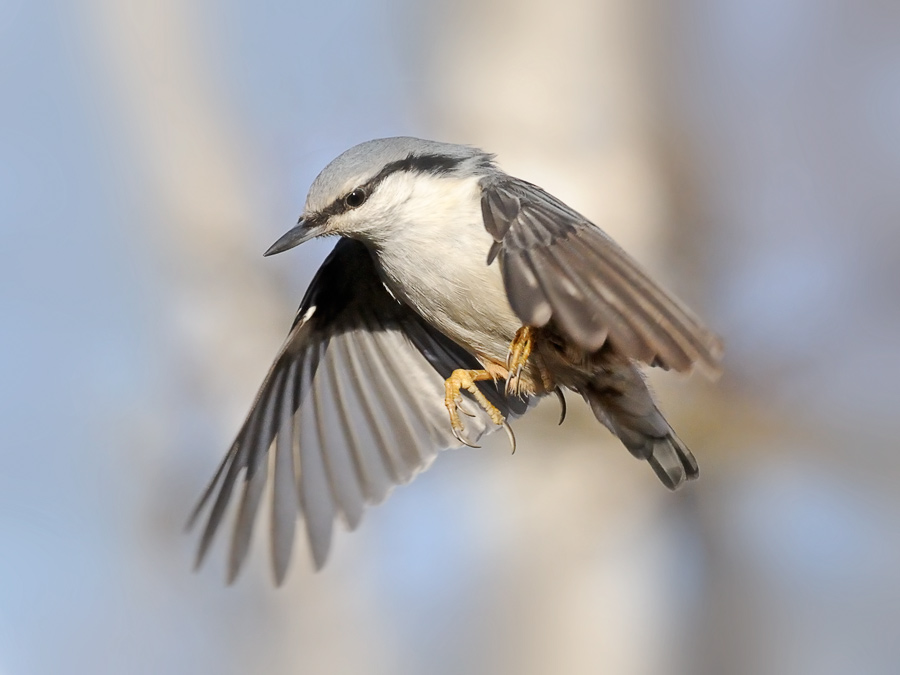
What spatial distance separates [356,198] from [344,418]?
1.60 ft

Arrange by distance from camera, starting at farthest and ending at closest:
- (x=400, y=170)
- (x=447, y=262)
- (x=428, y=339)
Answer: (x=428, y=339) < (x=400, y=170) < (x=447, y=262)

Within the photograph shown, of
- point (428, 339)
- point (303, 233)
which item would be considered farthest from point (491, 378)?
point (303, 233)

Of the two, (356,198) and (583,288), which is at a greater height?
(356,198)

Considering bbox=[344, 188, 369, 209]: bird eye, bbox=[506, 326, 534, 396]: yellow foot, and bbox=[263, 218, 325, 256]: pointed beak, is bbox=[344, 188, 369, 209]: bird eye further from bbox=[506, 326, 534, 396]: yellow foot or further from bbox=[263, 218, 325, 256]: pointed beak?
bbox=[506, 326, 534, 396]: yellow foot

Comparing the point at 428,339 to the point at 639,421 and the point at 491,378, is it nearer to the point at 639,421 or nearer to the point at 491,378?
the point at 491,378

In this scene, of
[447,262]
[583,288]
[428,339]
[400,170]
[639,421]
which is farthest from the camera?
[428,339]

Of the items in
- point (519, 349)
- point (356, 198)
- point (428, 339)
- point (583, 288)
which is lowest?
point (428, 339)

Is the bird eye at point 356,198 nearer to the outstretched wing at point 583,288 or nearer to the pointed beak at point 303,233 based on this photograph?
the pointed beak at point 303,233

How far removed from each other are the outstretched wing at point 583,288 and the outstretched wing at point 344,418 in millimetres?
433

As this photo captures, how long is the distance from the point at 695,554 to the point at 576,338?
1813 millimetres

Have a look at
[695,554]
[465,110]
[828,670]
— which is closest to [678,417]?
[695,554]

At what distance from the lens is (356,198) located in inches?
48.6

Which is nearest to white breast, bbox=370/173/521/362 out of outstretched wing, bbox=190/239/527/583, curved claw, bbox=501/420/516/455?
curved claw, bbox=501/420/516/455

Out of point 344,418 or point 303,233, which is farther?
point 344,418
